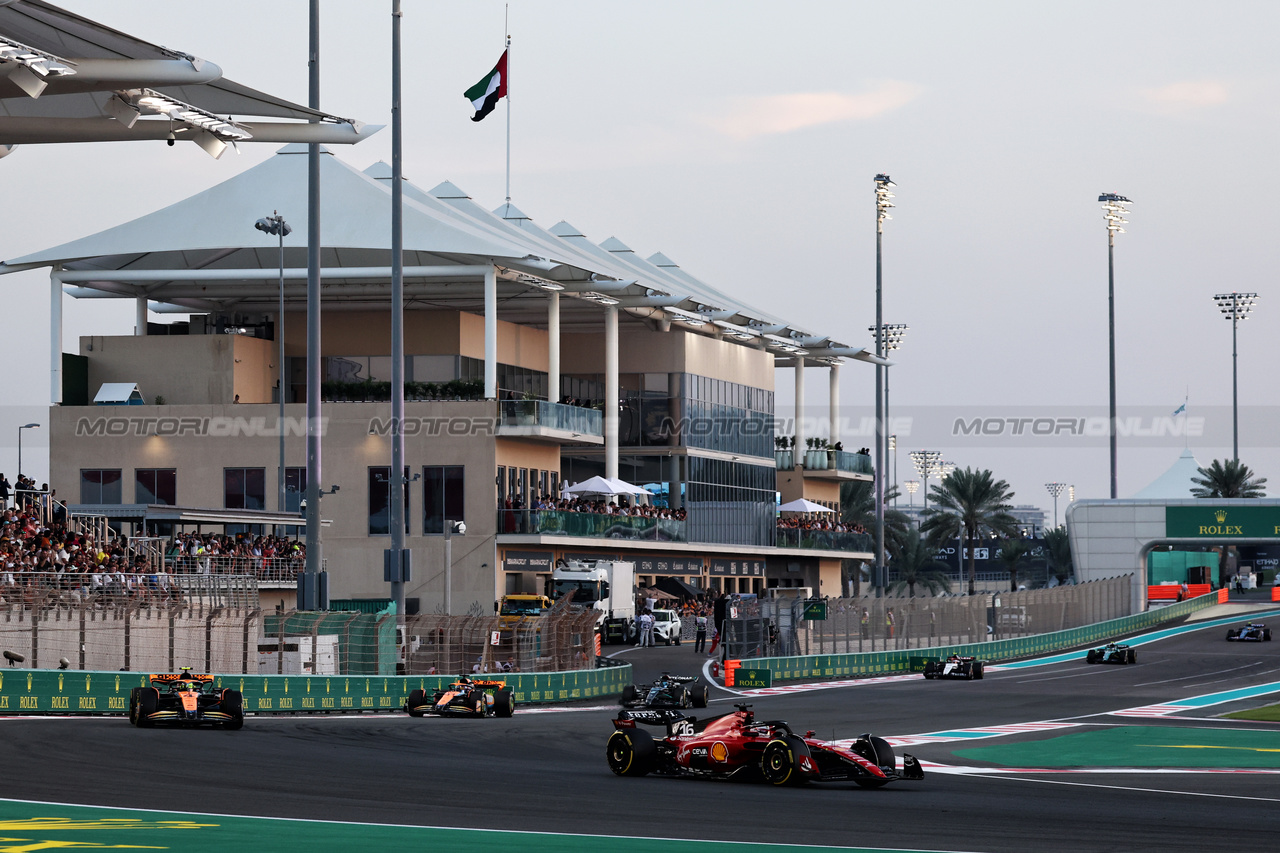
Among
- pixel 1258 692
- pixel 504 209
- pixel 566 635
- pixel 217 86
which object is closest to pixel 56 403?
pixel 504 209

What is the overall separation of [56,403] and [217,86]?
4710cm

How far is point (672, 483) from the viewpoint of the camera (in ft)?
235

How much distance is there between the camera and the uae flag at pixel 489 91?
4484cm

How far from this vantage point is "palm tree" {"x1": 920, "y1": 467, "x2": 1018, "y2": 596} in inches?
3890

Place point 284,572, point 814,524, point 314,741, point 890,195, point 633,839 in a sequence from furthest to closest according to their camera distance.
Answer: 1. point 814,524
2. point 890,195
3. point 284,572
4. point 314,741
5. point 633,839

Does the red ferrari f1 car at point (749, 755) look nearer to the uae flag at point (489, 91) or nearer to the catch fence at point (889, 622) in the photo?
the uae flag at point (489, 91)

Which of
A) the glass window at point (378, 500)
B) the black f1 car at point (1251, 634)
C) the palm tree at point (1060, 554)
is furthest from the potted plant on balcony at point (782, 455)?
the palm tree at point (1060, 554)

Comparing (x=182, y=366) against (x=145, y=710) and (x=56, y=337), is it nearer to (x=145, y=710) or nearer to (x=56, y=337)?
(x=56, y=337)

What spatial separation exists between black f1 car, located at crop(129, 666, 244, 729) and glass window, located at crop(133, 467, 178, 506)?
36.0 metres

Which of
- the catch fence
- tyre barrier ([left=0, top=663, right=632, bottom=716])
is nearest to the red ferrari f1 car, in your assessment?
tyre barrier ([left=0, top=663, right=632, bottom=716])

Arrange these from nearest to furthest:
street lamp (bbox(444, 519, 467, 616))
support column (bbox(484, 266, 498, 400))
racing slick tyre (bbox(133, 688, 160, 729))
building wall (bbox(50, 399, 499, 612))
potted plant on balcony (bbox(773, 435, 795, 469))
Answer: racing slick tyre (bbox(133, 688, 160, 729))
street lamp (bbox(444, 519, 467, 616))
support column (bbox(484, 266, 498, 400))
building wall (bbox(50, 399, 499, 612))
potted plant on balcony (bbox(773, 435, 795, 469))

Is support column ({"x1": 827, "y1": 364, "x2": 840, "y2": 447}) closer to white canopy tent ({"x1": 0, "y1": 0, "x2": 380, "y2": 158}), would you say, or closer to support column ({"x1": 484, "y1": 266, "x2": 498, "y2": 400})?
support column ({"x1": 484, "y1": 266, "x2": 498, "y2": 400})

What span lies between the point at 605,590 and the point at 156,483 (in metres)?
16.6

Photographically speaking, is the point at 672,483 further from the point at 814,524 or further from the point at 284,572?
the point at 284,572
